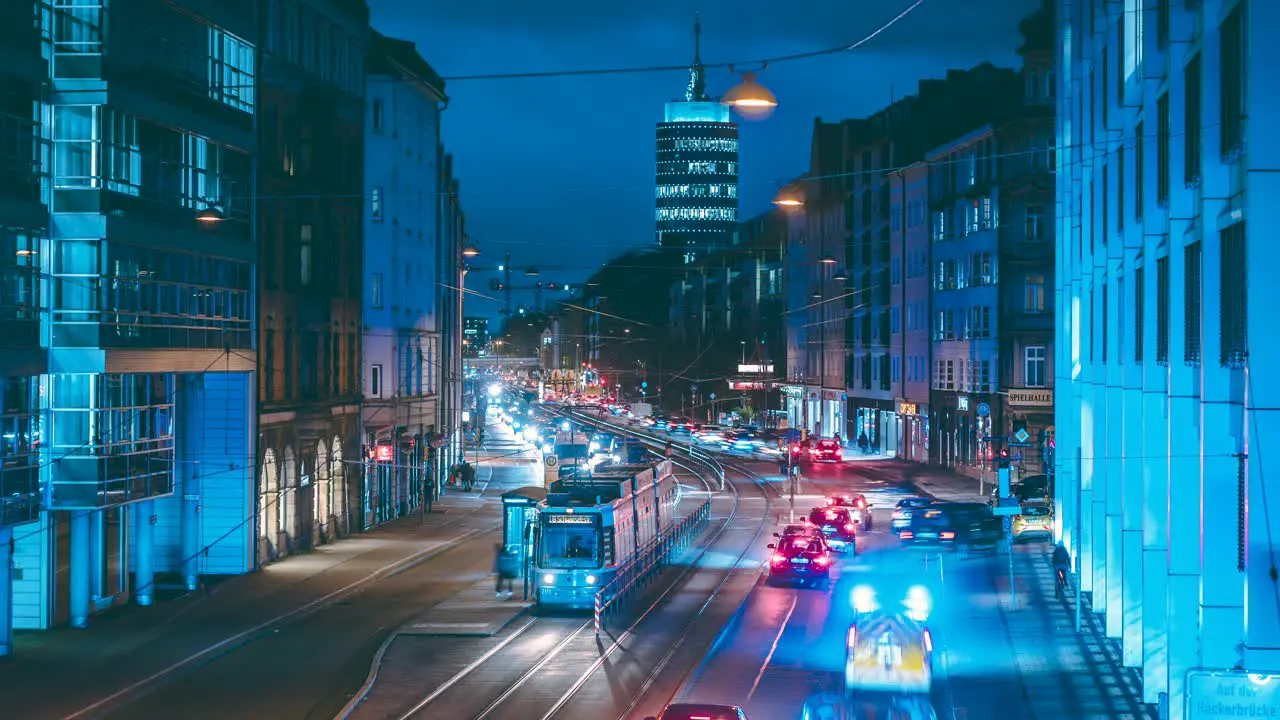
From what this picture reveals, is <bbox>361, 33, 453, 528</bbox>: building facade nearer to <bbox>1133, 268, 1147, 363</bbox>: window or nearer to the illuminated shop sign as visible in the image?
the illuminated shop sign

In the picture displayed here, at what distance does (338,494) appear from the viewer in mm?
52219

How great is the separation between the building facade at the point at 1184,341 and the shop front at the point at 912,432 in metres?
51.5

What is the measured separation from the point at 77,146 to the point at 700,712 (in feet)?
68.5

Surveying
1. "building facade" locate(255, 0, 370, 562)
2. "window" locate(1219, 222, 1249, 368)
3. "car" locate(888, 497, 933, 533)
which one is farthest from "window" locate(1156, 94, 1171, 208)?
"building facade" locate(255, 0, 370, 562)

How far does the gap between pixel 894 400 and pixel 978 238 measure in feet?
63.1

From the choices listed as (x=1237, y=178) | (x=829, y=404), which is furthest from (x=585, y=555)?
(x=829, y=404)

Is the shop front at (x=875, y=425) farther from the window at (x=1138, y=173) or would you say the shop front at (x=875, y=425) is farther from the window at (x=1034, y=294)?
the window at (x=1138, y=173)

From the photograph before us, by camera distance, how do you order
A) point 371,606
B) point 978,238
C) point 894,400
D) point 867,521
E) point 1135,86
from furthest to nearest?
point 894,400 < point 978,238 < point 867,521 < point 371,606 < point 1135,86

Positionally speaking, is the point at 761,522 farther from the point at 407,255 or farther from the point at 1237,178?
the point at 1237,178

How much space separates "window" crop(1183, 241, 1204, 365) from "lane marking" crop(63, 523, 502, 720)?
18944 mm

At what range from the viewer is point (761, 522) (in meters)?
57.7

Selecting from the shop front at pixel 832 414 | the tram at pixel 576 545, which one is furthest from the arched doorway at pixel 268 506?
the shop front at pixel 832 414

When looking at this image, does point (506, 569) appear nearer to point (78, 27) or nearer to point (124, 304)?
point (124, 304)

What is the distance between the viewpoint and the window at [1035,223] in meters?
72.4
